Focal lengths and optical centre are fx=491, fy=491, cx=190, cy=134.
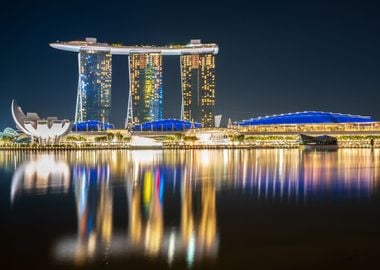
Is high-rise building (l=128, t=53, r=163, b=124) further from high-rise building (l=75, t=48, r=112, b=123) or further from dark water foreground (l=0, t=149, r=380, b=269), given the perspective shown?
dark water foreground (l=0, t=149, r=380, b=269)

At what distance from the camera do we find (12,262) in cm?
722

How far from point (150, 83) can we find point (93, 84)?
1068 cm

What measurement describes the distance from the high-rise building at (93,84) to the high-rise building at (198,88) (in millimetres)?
14526

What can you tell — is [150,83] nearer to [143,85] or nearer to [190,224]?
[143,85]

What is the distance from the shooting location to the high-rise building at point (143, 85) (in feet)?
304

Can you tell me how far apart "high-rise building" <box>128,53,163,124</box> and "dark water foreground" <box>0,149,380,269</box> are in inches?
2966

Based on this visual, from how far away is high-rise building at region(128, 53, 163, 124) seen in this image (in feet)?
304

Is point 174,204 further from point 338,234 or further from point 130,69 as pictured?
point 130,69

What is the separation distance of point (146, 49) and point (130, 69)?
5.39m

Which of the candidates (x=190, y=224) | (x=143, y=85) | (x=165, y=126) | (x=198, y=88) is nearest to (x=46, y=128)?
(x=165, y=126)

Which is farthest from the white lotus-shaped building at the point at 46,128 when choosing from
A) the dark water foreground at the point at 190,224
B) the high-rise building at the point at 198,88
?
the dark water foreground at the point at 190,224

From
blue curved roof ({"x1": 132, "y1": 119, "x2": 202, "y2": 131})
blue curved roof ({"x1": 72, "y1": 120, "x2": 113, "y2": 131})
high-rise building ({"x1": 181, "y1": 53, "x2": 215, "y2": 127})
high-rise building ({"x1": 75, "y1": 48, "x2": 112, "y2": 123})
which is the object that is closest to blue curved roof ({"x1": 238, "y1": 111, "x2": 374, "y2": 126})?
blue curved roof ({"x1": 132, "y1": 119, "x2": 202, "y2": 131})

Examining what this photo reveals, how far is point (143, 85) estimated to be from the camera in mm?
93375

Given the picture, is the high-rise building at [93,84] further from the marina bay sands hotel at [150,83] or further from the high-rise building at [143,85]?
the high-rise building at [143,85]
